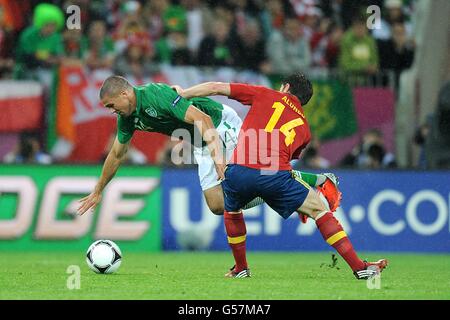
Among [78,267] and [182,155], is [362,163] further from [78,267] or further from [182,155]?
[78,267]

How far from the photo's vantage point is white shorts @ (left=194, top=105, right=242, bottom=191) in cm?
1151

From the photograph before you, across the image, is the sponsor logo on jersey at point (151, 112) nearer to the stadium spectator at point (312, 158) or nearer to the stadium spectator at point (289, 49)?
the stadium spectator at point (312, 158)

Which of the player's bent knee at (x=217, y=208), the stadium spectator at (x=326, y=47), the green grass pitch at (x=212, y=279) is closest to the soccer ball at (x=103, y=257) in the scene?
the green grass pitch at (x=212, y=279)

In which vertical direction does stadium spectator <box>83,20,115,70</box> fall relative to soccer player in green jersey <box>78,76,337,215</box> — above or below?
above

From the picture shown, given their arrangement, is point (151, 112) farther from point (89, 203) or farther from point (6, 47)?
point (6, 47)

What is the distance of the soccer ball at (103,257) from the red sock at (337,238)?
2.09 meters

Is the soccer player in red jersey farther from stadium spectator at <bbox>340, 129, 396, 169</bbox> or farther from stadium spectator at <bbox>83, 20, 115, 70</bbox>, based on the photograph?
stadium spectator at <bbox>340, 129, 396, 169</bbox>

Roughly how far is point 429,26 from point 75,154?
6.37 m

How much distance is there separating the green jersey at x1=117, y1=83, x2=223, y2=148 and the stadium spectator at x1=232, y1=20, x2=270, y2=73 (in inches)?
283

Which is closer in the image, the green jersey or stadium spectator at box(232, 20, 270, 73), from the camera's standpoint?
the green jersey

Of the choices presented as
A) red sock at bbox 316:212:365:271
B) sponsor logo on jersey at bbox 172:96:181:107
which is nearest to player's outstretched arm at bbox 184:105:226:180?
sponsor logo on jersey at bbox 172:96:181:107

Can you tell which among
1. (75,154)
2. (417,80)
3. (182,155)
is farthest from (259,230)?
(417,80)

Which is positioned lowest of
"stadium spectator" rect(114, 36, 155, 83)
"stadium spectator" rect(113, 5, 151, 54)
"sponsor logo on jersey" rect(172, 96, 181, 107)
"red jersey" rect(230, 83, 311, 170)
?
"red jersey" rect(230, 83, 311, 170)

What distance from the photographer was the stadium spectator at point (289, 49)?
1831 centimetres
